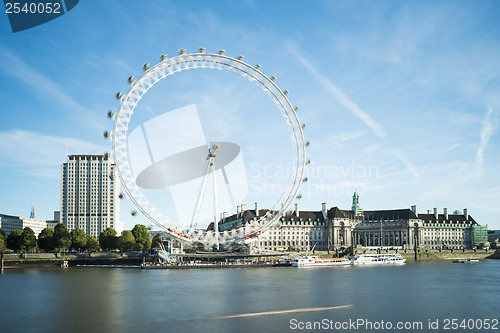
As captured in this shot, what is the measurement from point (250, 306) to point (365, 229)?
145731 mm

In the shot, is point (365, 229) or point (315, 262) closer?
point (315, 262)

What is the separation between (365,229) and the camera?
185m

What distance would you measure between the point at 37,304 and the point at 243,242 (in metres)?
62.8

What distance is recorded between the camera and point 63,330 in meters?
36.7

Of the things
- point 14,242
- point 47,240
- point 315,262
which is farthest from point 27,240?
point 315,262

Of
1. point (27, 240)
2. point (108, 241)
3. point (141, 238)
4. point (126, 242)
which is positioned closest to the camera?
point (27, 240)

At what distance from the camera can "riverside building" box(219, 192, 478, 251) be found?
17588 cm

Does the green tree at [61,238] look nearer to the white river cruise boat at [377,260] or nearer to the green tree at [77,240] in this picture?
the green tree at [77,240]

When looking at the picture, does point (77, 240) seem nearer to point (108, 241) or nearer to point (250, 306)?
point (108, 241)

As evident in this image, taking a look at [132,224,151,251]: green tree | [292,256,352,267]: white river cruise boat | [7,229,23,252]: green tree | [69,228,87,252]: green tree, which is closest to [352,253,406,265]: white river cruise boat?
[292,256,352,267]: white river cruise boat

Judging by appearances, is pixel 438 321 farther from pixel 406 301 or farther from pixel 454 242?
pixel 454 242

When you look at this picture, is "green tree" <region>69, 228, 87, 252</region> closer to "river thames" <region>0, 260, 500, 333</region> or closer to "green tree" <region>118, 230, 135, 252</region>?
"green tree" <region>118, 230, 135, 252</region>

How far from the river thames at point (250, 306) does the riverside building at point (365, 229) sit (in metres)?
106

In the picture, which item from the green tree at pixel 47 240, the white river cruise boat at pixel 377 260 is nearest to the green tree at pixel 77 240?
the green tree at pixel 47 240
